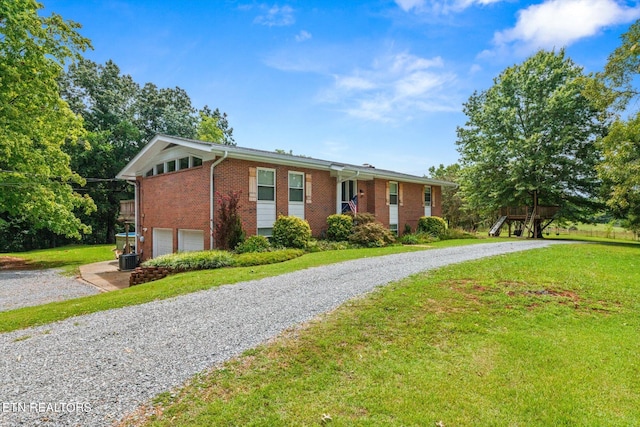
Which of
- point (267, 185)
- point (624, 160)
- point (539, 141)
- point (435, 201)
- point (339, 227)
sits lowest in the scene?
point (339, 227)

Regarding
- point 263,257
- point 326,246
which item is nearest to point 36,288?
point 263,257

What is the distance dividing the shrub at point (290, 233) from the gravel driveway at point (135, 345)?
581cm

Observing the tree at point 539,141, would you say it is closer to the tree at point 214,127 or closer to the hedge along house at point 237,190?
the hedge along house at point 237,190

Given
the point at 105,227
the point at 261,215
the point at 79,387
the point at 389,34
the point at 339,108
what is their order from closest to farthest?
the point at 79,387
the point at 389,34
the point at 261,215
the point at 339,108
the point at 105,227

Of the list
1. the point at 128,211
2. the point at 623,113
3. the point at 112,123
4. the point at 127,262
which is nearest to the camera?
the point at 127,262

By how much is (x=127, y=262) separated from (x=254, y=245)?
650cm

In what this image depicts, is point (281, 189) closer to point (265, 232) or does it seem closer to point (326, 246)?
point (265, 232)

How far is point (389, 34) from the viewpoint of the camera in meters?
12.3

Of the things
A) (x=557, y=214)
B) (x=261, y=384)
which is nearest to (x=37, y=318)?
(x=261, y=384)

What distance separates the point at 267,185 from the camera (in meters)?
14.1

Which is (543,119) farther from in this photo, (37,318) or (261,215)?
(37,318)

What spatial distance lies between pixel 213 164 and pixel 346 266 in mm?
6617

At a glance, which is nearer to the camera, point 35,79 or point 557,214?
point 35,79

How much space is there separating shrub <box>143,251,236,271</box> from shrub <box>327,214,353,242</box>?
5.72m
